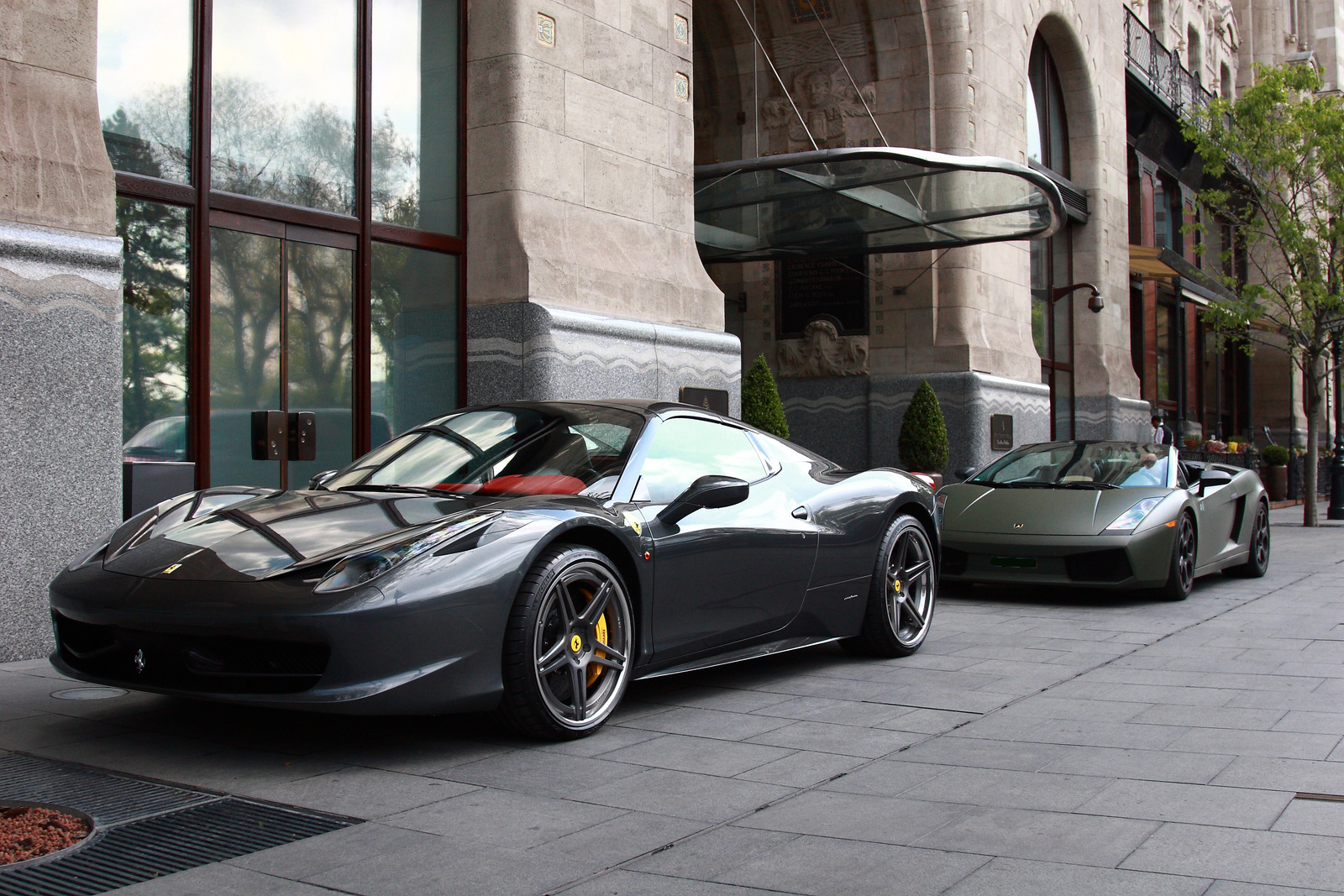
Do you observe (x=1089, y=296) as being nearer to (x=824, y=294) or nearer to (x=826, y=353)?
(x=824, y=294)

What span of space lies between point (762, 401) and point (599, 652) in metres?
10.1

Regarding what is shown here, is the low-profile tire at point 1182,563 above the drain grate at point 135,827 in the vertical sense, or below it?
above

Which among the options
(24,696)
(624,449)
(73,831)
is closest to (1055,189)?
(624,449)

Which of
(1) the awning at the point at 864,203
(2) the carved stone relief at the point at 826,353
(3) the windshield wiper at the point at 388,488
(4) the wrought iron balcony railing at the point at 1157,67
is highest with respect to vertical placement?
(4) the wrought iron balcony railing at the point at 1157,67

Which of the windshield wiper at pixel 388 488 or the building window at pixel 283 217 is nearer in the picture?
the windshield wiper at pixel 388 488

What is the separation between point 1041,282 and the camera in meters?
22.4

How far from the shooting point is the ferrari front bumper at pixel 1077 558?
8.91 metres

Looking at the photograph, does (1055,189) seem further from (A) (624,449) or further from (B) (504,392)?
(A) (624,449)

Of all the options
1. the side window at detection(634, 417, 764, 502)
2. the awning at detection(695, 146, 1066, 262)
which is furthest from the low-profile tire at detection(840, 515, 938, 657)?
the awning at detection(695, 146, 1066, 262)

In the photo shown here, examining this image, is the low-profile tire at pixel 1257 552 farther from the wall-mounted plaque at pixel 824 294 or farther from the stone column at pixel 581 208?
the wall-mounted plaque at pixel 824 294

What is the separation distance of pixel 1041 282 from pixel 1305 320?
4.33 meters

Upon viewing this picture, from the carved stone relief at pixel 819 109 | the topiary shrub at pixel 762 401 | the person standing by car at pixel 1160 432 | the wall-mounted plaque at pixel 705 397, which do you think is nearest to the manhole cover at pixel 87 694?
the wall-mounted plaque at pixel 705 397

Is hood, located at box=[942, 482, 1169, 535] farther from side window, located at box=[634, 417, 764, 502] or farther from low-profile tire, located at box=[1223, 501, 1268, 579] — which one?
side window, located at box=[634, 417, 764, 502]

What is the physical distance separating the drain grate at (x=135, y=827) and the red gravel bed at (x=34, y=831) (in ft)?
0.19
